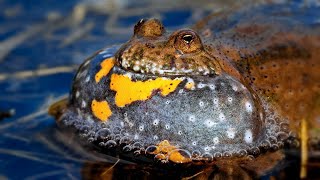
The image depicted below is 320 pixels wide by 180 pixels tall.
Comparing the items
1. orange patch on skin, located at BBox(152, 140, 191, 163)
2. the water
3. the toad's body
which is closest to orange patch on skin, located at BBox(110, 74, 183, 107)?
the toad's body

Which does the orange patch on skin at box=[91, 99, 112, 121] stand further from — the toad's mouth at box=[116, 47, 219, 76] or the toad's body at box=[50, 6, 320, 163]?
the toad's mouth at box=[116, 47, 219, 76]

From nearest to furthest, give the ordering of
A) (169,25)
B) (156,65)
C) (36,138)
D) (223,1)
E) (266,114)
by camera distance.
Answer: (156,65) < (266,114) < (36,138) < (169,25) < (223,1)

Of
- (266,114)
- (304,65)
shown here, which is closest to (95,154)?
(266,114)

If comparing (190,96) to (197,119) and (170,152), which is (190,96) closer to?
(197,119)

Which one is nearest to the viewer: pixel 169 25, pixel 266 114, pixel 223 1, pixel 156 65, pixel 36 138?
pixel 156 65

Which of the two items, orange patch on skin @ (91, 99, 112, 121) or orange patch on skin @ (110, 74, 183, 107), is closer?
orange patch on skin @ (110, 74, 183, 107)

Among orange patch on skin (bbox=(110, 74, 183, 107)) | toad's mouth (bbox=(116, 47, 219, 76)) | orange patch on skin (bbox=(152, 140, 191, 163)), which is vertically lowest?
orange patch on skin (bbox=(152, 140, 191, 163))

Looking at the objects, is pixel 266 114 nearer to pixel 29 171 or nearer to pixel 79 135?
pixel 79 135
